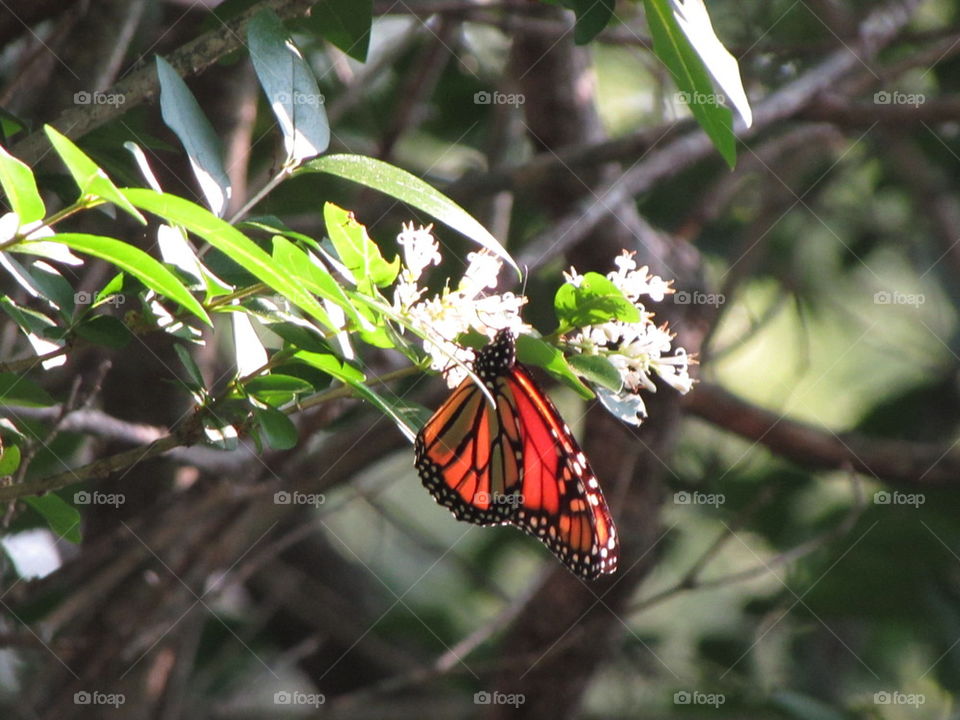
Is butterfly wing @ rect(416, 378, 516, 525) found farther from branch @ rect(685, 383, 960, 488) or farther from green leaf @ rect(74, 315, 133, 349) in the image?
branch @ rect(685, 383, 960, 488)

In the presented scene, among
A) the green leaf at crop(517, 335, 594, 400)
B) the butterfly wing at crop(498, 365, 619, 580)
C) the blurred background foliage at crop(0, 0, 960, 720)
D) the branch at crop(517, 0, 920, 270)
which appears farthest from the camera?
the blurred background foliage at crop(0, 0, 960, 720)

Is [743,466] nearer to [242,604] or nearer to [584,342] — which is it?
[242,604]
